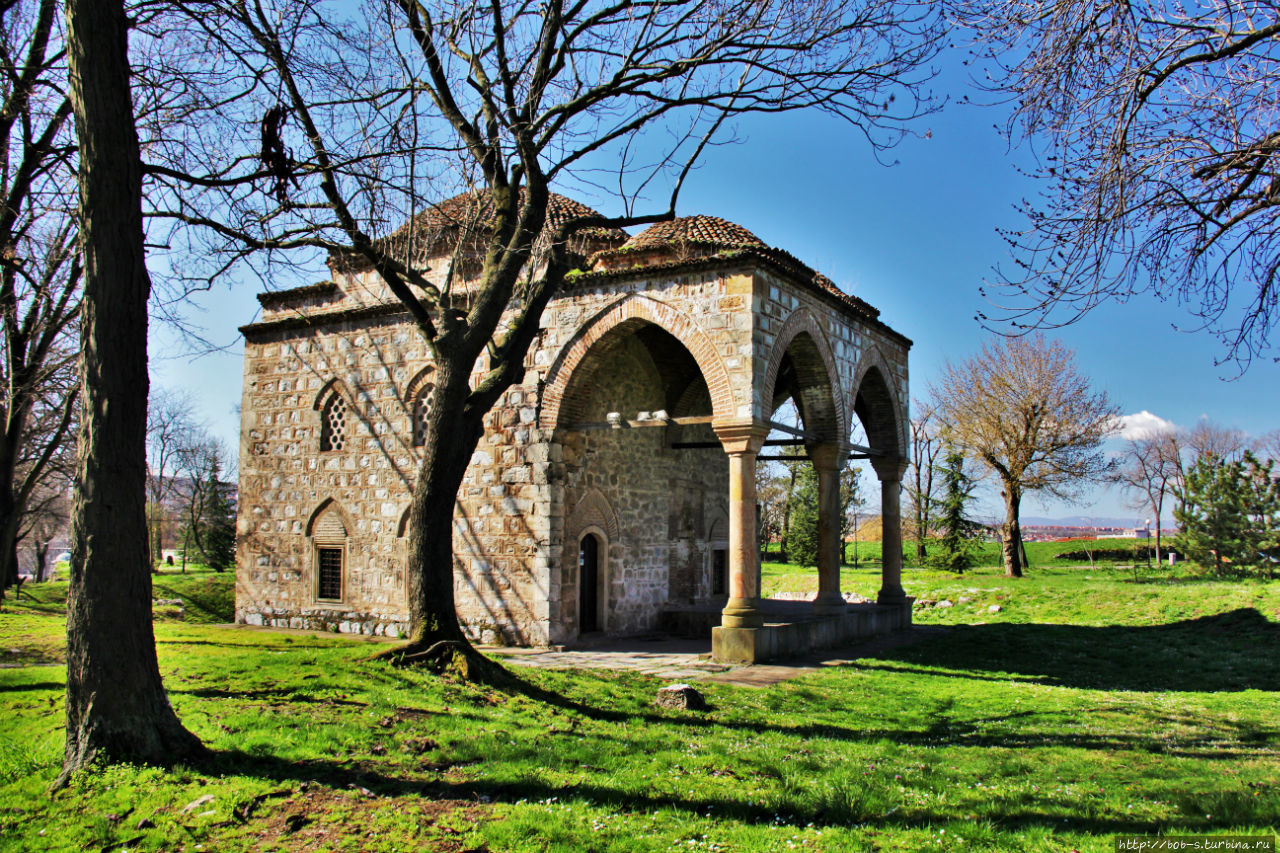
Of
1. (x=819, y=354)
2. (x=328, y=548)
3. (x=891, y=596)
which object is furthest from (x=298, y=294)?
(x=891, y=596)

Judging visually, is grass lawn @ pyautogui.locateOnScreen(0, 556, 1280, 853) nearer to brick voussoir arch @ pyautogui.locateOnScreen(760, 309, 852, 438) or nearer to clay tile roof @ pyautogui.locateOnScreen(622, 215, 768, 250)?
brick voussoir arch @ pyautogui.locateOnScreen(760, 309, 852, 438)

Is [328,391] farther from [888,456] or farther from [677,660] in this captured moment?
[888,456]

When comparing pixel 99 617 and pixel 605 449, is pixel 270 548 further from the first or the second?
pixel 99 617

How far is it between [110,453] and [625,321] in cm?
758

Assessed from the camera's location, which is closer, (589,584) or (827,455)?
(827,455)

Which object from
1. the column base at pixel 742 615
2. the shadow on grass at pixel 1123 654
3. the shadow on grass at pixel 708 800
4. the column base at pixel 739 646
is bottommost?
the shadow on grass at pixel 1123 654

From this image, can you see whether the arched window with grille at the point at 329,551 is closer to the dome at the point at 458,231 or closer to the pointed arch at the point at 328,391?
the pointed arch at the point at 328,391

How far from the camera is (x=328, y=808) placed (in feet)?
15.0

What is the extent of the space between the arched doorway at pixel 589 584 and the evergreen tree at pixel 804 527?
65.7ft

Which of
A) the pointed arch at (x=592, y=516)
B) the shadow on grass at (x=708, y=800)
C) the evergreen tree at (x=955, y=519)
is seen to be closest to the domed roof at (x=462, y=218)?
the pointed arch at (x=592, y=516)

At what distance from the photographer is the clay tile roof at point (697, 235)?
12.4 metres

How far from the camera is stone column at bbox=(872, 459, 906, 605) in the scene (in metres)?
15.1

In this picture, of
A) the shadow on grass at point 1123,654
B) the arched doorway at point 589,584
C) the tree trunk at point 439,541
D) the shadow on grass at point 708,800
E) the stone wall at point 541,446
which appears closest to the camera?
the shadow on grass at point 708,800

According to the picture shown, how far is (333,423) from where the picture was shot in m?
14.3
